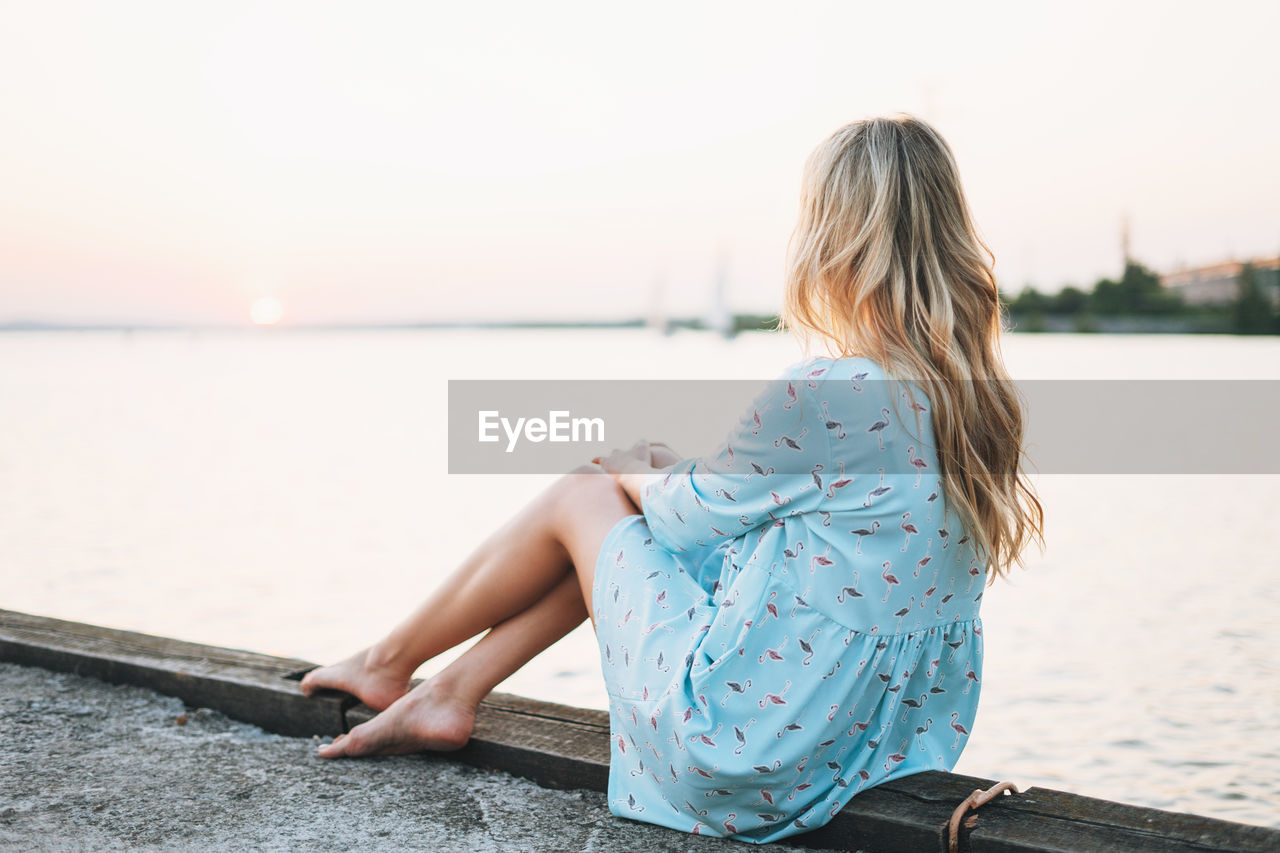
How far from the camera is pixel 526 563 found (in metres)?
1.93

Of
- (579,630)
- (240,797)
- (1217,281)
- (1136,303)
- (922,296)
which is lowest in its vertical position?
(579,630)

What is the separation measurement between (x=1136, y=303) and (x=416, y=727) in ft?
169

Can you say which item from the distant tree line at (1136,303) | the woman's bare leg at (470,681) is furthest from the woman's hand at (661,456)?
the distant tree line at (1136,303)

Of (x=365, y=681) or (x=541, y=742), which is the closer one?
(x=541, y=742)

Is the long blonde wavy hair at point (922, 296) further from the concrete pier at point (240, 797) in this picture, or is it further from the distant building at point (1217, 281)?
the distant building at point (1217, 281)

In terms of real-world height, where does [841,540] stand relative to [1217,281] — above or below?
below

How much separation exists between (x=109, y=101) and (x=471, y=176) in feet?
34.1

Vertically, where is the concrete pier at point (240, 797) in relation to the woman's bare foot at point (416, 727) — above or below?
below

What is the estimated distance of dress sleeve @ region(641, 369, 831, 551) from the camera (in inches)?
60.9

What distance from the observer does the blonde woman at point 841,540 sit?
1.55m

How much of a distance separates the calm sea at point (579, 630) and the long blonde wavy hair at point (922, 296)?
70.2 inches

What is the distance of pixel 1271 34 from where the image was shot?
1980cm

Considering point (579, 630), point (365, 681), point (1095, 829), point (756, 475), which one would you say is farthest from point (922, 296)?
point (579, 630)

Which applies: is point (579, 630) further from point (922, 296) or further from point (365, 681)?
point (922, 296)
